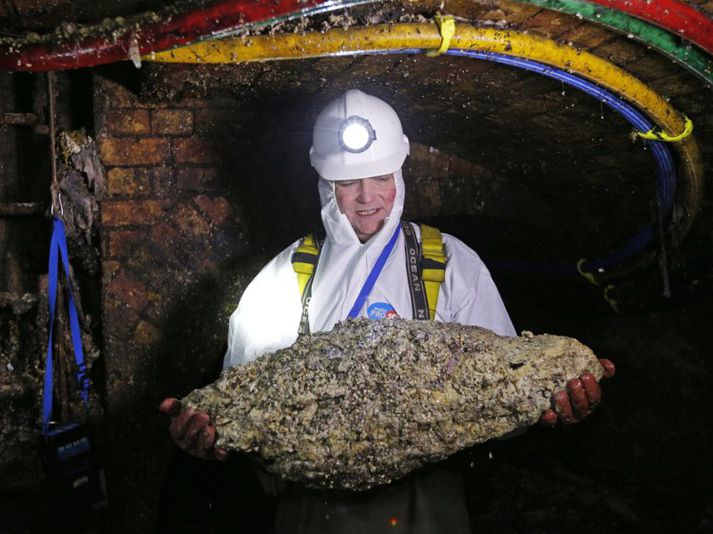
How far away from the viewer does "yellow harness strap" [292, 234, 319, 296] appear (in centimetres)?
189

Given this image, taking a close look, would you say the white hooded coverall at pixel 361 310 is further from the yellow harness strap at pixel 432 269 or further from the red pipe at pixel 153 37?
the red pipe at pixel 153 37

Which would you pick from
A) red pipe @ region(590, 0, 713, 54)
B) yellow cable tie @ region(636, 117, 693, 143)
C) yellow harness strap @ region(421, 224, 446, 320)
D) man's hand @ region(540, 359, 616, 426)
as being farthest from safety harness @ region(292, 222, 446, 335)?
red pipe @ region(590, 0, 713, 54)

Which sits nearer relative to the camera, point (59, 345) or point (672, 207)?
point (672, 207)

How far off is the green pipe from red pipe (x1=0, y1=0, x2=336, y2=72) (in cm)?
52

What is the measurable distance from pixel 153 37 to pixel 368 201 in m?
0.81

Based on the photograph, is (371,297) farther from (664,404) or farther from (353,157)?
(664,404)

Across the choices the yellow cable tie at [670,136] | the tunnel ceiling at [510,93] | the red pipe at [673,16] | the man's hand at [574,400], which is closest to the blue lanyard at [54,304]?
the tunnel ceiling at [510,93]

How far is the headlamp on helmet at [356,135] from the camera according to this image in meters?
1.84

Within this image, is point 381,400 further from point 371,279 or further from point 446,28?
point 446,28

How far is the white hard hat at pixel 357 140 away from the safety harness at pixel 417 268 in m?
0.25

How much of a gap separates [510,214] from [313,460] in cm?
180

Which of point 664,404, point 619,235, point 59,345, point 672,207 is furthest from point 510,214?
point 59,345

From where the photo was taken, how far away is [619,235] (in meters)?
2.38

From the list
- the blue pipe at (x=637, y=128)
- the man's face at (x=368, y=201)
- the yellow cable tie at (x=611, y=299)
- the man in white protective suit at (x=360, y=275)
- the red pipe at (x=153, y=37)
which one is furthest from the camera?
the yellow cable tie at (x=611, y=299)
